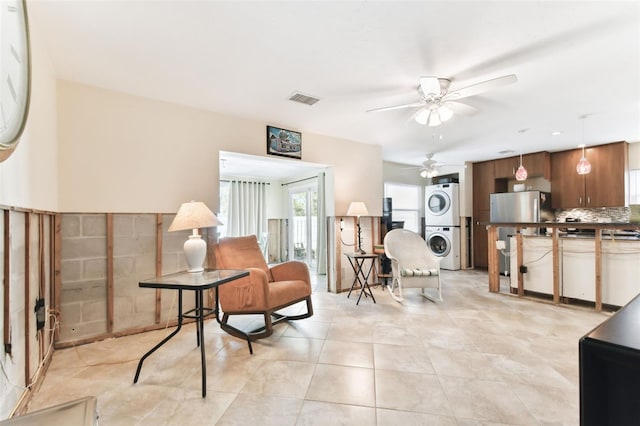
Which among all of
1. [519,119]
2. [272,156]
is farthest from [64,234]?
[519,119]

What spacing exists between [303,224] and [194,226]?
4.59 metres

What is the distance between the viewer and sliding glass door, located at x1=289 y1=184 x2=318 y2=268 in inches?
255

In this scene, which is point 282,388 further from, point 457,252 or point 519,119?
point 457,252

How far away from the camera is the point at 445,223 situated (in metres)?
6.22

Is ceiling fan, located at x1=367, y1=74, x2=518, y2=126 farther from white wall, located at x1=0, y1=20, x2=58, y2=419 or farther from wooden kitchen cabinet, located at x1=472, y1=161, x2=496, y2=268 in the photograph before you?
wooden kitchen cabinet, located at x1=472, y1=161, x2=496, y2=268

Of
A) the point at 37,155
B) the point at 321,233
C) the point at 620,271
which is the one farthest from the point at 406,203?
the point at 37,155

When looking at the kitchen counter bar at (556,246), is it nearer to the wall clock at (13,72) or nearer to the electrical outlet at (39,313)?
the wall clock at (13,72)

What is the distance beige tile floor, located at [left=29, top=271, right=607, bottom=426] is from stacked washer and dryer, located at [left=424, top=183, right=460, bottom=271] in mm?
2956

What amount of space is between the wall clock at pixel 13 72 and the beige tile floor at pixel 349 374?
5.10ft

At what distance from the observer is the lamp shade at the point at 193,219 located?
8.21ft

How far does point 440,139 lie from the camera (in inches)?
179

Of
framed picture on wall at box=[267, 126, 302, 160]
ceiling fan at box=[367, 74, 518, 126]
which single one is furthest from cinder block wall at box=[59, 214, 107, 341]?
ceiling fan at box=[367, 74, 518, 126]

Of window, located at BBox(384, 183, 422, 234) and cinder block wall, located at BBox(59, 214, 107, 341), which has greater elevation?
window, located at BBox(384, 183, 422, 234)

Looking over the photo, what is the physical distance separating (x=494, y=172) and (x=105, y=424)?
22.7 feet
